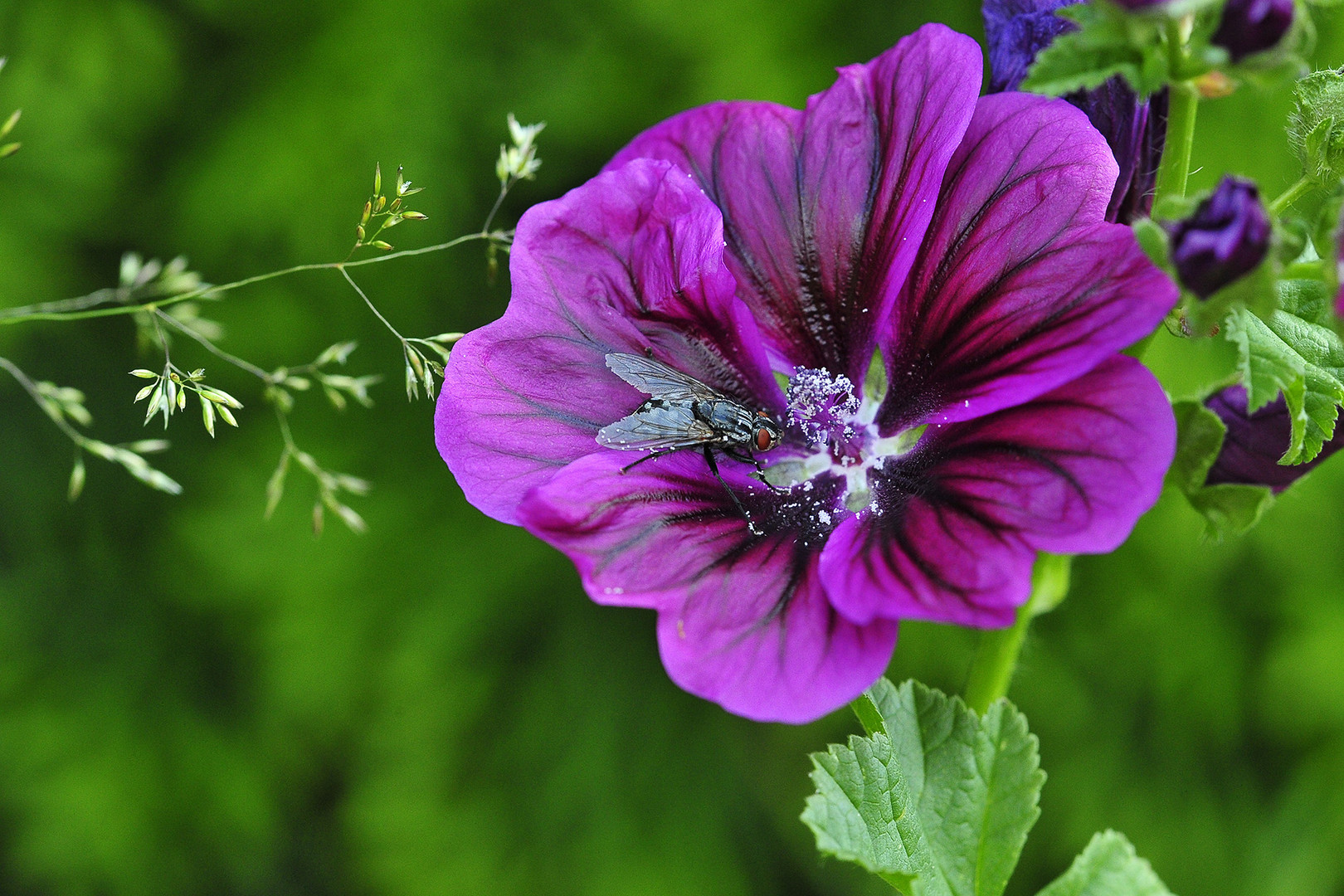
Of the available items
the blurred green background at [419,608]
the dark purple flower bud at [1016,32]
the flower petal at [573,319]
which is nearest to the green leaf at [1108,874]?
the flower petal at [573,319]

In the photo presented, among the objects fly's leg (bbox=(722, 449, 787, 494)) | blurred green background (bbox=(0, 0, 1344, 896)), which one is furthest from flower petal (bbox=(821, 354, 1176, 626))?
blurred green background (bbox=(0, 0, 1344, 896))

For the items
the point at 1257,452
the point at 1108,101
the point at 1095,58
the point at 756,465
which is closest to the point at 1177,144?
the point at 1108,101

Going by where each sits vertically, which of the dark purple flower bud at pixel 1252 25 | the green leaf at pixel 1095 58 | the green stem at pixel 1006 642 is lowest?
the green stem at pixel 1006 642

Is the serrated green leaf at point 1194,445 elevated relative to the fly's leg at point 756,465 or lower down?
elevated

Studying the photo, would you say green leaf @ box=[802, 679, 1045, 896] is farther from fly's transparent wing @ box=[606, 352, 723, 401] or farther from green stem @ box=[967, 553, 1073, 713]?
fly's transparent wing @ box=[606, 352, 723, 401]

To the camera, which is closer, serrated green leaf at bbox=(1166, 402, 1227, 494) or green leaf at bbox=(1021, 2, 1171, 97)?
green leaf at bbox=(1021, 2, 1171, 97)

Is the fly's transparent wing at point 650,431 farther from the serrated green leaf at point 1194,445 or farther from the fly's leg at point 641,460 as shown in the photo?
the serrated green leaf at point 1194,445

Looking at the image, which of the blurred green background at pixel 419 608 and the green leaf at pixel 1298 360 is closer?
the green leaf at pixel 1298 360

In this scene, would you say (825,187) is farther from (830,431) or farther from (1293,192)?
(1293,192)

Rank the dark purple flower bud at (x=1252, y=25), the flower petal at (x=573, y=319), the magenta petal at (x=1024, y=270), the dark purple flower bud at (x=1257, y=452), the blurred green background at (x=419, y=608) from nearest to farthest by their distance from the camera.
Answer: the dark purple flower bud at (x=1252, y=25), the magenta petal at (x=1024, y=270), the flower petal at (x=573, y=319), the dark purple flower bud at (x=1257, y=452), the blurred green background at (x=419, y=608)
